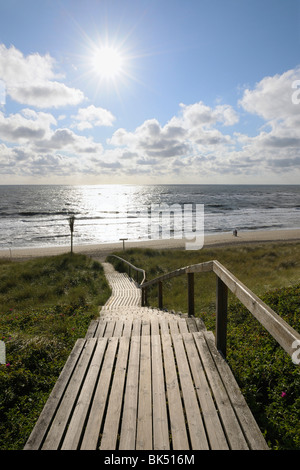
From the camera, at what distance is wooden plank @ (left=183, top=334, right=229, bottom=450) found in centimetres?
214

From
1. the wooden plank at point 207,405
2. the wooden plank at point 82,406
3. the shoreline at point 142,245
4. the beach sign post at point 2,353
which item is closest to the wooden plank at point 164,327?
the wooden plank at point 207,405

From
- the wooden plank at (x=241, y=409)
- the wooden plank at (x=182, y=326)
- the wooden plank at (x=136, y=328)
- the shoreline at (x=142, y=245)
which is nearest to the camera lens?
the wooden plank at (x=241, y=409)

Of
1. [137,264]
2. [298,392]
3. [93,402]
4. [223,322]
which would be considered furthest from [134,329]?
[137,264]

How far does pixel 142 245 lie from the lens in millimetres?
32344

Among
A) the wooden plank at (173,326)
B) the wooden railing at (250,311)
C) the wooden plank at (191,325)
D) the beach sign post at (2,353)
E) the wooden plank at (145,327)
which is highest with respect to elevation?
the wooden railing at (250,311)

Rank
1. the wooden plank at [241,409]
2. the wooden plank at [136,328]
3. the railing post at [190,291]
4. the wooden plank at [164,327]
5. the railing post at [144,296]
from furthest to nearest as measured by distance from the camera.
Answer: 1. the railing post at [144,296]
2. the railing post at [190,291]
3. the wooden plank at [136,328]
4. the wooden plank at [164,327]
5. the wooden plank at [241,409]

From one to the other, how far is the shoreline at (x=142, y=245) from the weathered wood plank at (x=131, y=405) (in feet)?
71.1

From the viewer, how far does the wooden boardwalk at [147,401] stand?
2158 mm

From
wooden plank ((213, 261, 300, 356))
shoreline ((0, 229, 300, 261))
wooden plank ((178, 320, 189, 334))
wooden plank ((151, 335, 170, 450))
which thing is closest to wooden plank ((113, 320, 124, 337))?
wooden plank ((178, 320, 189, 334))

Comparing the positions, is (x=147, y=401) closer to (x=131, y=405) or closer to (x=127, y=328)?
(x=131, y=405)

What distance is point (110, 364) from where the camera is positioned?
10.4 feet

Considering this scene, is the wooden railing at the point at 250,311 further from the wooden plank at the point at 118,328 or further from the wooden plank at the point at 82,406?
the wooden plank at the point at 118,328

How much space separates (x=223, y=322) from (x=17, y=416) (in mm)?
2806

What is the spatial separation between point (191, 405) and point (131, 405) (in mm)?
554
